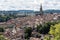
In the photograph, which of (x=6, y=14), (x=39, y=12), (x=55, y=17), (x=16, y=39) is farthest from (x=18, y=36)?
(x=6, y=14)

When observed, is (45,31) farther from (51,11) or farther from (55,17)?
(51,11)

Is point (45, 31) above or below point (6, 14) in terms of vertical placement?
above

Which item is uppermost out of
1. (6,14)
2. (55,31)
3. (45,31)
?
(55,31)

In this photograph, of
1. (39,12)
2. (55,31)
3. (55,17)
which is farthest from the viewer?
(39,12)

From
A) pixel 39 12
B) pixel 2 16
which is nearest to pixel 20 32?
pixel 39 12

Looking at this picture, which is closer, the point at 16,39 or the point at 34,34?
the point at 16,39

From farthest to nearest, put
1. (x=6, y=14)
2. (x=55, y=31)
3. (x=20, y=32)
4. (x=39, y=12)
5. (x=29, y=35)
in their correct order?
(x=6, y=14)
(x=39, y=12)
(x=20, y=32)
(x=29, y=35)
(x=55, y=31)

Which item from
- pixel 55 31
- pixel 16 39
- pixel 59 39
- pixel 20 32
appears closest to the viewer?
pixel 59 39

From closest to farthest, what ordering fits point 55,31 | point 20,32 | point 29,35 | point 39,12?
1. point 55,31
2. point 29,35
3. point 20,32
4. point 39,12

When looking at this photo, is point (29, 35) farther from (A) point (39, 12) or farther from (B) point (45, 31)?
(A) point (39, 12)
